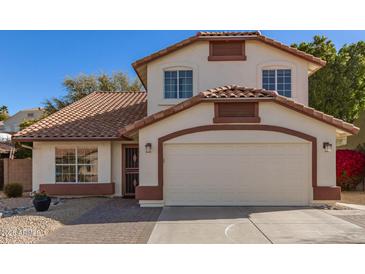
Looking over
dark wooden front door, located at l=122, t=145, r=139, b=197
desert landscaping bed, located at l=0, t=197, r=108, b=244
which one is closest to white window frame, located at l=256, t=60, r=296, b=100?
dark wooden front door, located at l=122, t=145, r=139, b=197

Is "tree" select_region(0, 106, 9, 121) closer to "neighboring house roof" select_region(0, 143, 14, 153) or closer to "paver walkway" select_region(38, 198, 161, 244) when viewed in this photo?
"neighboring house roof" select_region(0, 143, 14, 153)

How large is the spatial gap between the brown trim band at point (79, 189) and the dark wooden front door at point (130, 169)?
0.73 metres

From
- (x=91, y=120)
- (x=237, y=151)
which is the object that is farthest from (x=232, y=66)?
(x=91, y=120)

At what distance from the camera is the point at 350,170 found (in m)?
17.2

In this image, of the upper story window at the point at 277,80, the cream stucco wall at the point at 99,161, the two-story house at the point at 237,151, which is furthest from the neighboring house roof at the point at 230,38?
the cream stucco wall at the point at 99,161

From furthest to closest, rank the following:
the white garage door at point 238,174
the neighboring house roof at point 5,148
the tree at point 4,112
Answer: the tree at point 4,112, the neighboring house roof at point 5,148, the white garage door at point 238,174

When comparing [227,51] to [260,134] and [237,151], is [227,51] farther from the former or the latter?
[237,151]

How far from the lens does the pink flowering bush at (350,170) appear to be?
1723 cm

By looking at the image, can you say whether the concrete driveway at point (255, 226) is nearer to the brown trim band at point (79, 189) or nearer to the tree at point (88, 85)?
the brown trim band at point (79, 189)

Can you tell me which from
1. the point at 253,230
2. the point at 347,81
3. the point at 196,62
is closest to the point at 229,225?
the point at 253,230

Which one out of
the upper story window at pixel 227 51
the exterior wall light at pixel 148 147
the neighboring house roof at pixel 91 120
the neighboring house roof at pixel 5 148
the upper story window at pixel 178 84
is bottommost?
the neighboring house roof at pixel 5 148

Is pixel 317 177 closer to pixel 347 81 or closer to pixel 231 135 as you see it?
pixel 231 135

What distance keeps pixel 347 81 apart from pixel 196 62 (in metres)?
13.4

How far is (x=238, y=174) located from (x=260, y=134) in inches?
65.8
